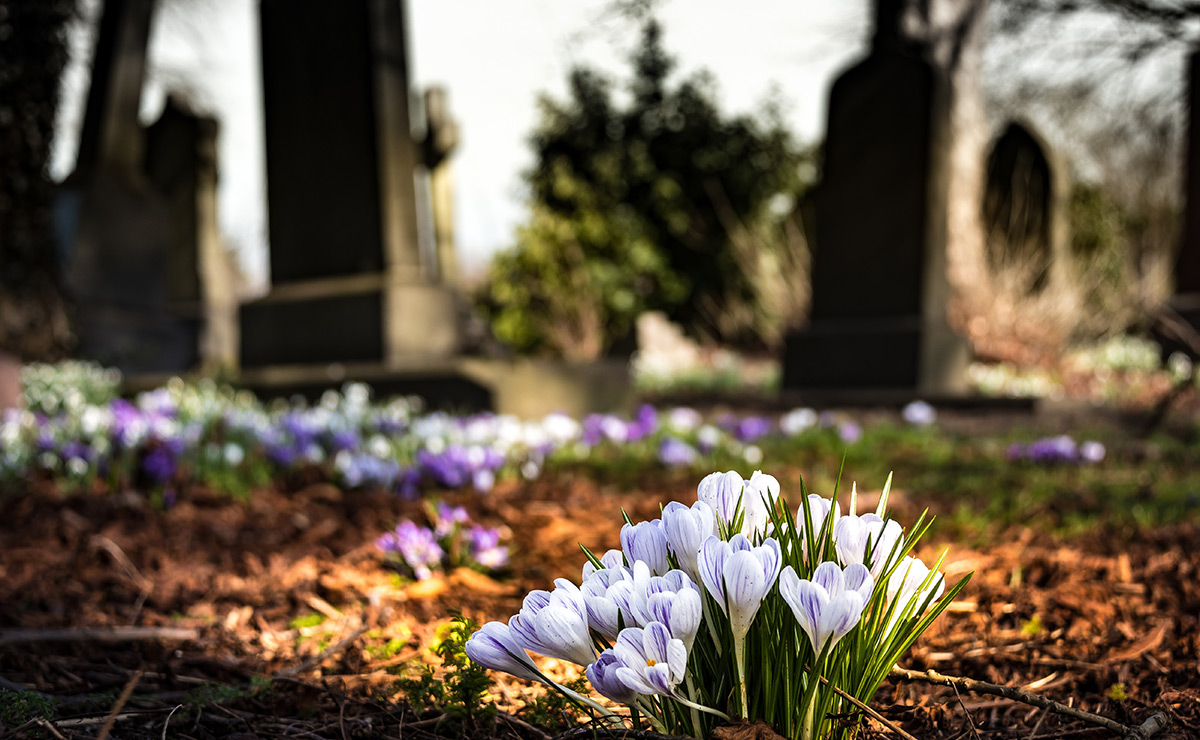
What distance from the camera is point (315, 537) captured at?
289 cm

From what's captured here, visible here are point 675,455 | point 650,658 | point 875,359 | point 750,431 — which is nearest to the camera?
point 650,658

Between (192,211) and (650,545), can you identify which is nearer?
(650,545)

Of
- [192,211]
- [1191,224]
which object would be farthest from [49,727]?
[192,211]

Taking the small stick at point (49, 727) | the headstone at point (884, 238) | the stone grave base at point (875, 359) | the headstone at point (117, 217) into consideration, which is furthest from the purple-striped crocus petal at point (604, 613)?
the headstone at point (117, 217)

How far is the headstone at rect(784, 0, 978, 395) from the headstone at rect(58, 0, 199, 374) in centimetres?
705

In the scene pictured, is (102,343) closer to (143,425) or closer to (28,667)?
(143,425)

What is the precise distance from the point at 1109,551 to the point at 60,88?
377 inches

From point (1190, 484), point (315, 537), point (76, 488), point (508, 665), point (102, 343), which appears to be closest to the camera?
point (508, 665)

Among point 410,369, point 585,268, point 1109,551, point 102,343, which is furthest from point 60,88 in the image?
point 1109,551

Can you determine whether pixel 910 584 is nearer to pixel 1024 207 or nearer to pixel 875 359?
pixel 875 359

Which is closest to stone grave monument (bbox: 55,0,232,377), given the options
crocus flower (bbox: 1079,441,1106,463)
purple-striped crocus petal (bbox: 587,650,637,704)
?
crocus flower (bbox: 1079,441,1106,463)

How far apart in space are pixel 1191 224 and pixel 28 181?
12.1 meters

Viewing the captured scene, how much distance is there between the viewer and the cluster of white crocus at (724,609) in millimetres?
1005

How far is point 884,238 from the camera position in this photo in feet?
28.0
